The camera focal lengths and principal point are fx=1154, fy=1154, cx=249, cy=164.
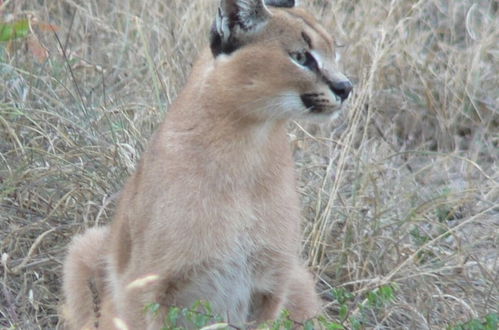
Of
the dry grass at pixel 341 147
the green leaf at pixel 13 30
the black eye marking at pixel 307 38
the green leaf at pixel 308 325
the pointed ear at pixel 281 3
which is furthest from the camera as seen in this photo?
the green leaf at pixel 13 30

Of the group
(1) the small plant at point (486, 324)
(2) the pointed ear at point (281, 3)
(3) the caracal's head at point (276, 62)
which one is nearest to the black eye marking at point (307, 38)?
(3) the caracal's head at point (276, 62)

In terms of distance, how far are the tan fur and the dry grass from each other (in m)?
0.61

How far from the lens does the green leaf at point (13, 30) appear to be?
5670 millimetres

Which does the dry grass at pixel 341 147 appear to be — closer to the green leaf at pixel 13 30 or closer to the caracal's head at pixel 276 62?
the green leaf at pixel 13 30

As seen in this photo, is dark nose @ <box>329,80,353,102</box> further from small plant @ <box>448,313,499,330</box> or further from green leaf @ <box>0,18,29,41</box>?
green leaf @ <box>0,18,29,41</box>

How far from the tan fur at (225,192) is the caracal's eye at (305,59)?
0.02m

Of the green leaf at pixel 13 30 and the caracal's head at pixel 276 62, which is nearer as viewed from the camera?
the caracal's head at pixel 276 62

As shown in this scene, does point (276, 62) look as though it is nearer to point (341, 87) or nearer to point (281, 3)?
point (341, 87)

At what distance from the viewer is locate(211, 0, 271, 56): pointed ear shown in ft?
12.0

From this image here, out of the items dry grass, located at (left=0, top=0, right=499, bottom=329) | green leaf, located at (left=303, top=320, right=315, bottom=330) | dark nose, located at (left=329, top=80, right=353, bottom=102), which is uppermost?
dark nose, located at (left=329, top=80, right=353, bottom=102)

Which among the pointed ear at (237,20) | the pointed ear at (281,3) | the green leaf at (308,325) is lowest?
the green leaf at (308,325)

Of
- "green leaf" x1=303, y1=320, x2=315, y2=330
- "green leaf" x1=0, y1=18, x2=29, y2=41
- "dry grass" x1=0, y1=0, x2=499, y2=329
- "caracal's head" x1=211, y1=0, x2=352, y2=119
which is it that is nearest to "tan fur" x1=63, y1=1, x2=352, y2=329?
"caracal's head" x1=211, y1=0, x2=352, y2=119

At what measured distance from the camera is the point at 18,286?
4.73 meters

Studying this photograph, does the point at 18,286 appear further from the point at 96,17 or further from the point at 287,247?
the point at 96,17
